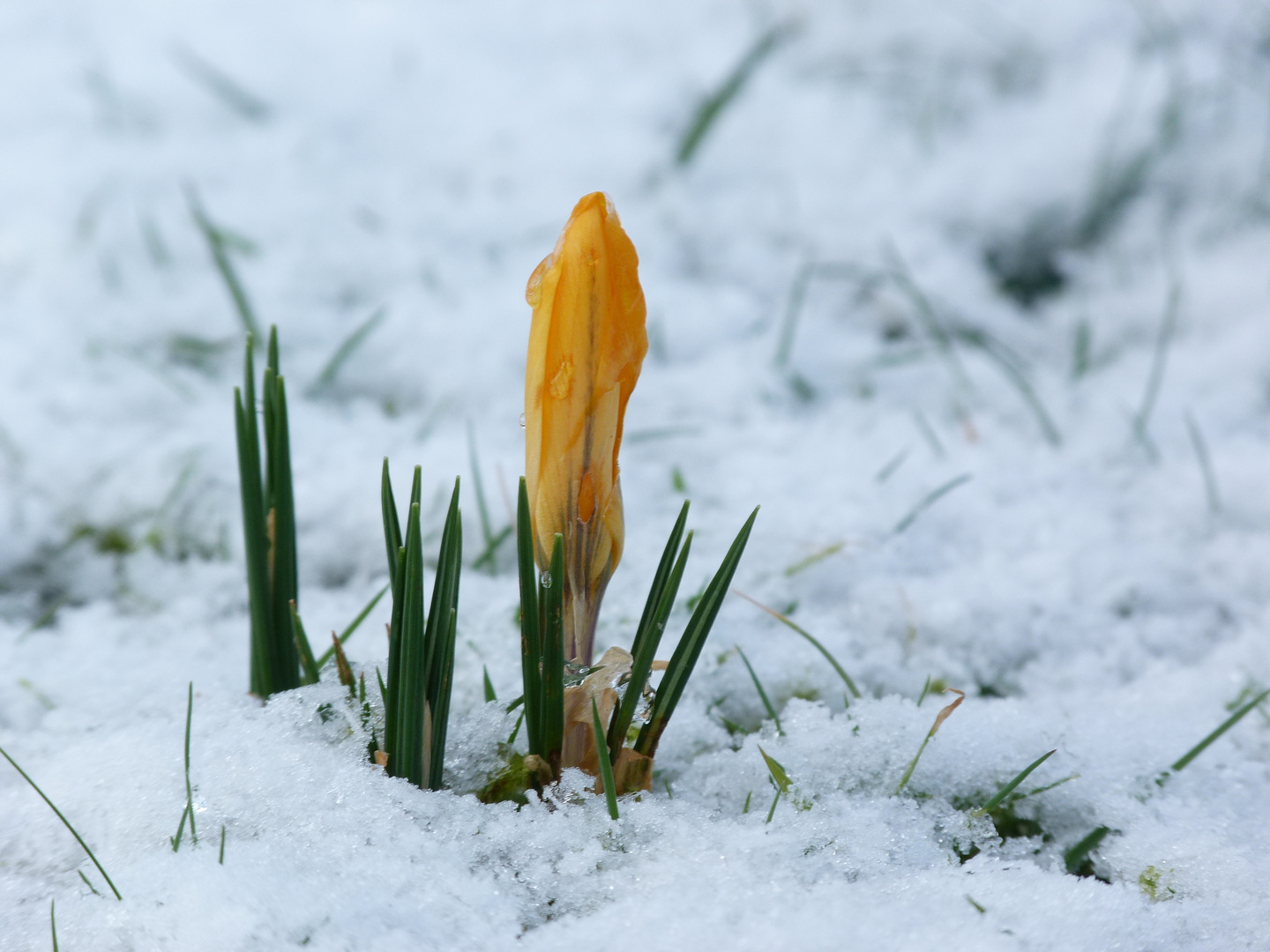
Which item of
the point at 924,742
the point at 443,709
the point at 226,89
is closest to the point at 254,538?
the point at 443,709

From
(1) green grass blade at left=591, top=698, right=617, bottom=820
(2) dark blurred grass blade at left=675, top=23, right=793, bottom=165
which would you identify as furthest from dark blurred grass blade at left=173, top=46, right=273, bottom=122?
(1) green grass blade at left=591, top=698, right=617, bottom=820

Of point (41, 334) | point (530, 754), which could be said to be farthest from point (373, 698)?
point (41, 334)

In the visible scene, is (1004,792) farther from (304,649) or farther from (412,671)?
(304,649)

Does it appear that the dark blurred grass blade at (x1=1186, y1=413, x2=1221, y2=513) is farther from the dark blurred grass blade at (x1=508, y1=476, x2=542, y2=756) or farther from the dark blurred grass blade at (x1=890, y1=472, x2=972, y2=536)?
the dark blurred grass blade at (x1=508, y1=476, x2=542, y2=756)

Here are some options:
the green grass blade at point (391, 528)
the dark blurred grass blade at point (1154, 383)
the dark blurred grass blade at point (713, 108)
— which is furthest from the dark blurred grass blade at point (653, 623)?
the dark blurred grass blade at point (713, 108)

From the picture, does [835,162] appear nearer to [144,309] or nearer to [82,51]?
[144,309]

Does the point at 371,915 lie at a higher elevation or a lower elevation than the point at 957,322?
lower
